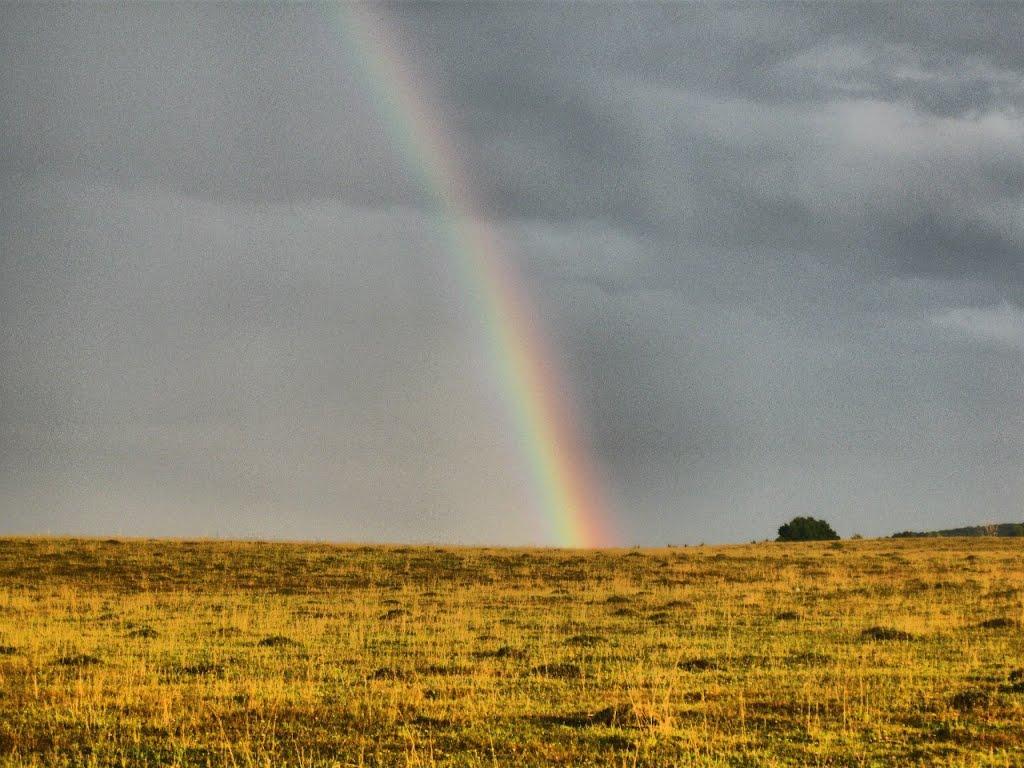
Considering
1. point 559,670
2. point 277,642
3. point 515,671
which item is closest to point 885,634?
point 559,670

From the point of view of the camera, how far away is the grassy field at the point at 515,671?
1452 cm

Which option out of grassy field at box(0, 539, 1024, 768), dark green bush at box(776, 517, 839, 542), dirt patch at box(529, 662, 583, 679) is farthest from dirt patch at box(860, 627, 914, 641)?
dark green bush at box(776, 517, 839, 542)

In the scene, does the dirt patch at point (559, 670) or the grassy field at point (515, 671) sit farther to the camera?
the dirt patch at point (559, 670)

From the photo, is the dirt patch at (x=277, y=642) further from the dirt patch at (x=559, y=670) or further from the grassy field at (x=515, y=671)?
the dirt patch at (x=559, y=670)

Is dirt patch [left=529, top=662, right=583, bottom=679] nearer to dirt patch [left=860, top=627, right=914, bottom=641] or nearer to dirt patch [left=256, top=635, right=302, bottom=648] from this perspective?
dirt patch [left=256, top=635, right=302, bottom=648]

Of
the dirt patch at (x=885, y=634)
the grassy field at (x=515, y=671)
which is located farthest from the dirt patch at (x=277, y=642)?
the dirt patch at (x=885, y=634)

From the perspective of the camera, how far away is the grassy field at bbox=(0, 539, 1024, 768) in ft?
47.6

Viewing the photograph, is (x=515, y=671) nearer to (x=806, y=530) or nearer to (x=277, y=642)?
(x=277, y=642)

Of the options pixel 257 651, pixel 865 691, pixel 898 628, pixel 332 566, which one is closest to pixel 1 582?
pixel 332 566

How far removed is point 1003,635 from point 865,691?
33.9 feet

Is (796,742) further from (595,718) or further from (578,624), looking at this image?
(578,624)

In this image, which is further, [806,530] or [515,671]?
[806,530]

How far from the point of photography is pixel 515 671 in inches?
834

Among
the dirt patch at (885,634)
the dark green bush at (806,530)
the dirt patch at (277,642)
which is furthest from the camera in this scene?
the dark green bush at (806,530)
